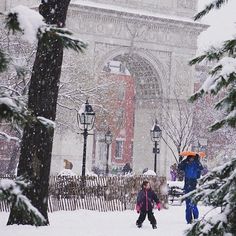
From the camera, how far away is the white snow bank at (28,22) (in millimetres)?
3652

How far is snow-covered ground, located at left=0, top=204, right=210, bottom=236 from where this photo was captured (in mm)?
11625

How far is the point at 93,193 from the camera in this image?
2019 cm

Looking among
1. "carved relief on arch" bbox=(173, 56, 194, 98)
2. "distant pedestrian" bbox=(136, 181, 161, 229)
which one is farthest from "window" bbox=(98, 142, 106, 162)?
"distant pedestrian" bbox=(136, 181, 161, 229)

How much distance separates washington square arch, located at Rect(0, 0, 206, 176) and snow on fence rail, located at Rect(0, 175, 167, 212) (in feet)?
58.3

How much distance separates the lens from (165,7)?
4441 centimetres

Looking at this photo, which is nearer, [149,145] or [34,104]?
[34,104]

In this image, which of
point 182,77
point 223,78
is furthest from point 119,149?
point 223,78

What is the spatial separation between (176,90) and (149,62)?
7.81ft

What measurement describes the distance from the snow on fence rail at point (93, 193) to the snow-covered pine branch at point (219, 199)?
12.6 metres

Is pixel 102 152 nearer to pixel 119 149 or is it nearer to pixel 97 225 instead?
pixel 119 149

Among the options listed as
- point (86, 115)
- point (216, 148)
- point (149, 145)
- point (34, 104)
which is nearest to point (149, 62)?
point (149, 145)

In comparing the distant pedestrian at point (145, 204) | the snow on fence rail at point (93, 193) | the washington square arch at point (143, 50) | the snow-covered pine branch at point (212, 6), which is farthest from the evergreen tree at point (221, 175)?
the washington square arch at point (143, 50)

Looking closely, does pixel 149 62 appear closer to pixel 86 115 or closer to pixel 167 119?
pixel 167 119

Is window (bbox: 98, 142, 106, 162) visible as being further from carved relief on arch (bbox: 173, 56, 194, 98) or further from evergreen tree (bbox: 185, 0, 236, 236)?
evergreen tree (bbox: 185, 0, 236, 236)
